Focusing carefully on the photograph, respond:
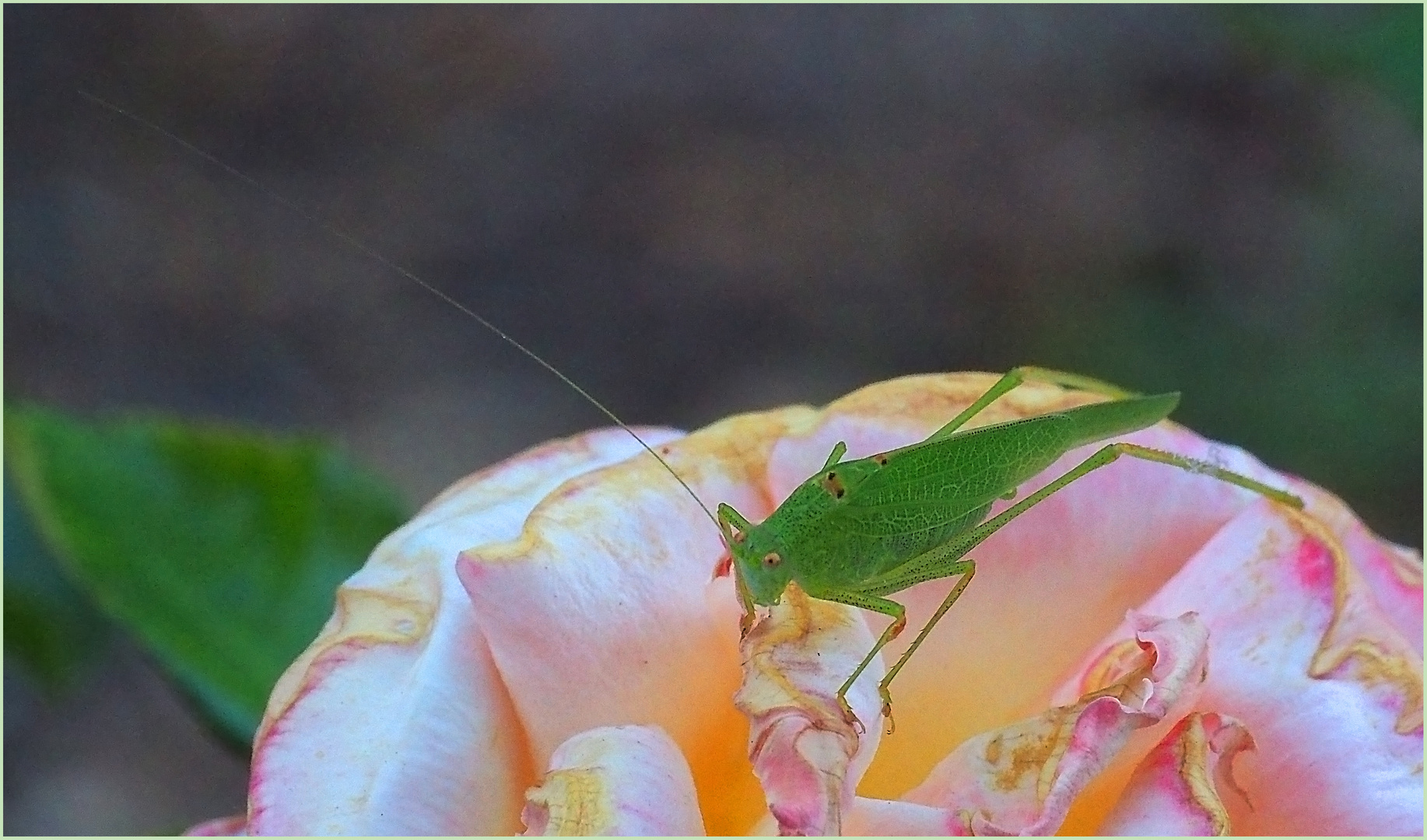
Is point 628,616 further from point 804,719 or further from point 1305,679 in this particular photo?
point 1305,679

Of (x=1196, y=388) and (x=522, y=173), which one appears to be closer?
(x=1196, y=388)

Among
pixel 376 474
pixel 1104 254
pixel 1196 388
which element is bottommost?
pixel 376 474

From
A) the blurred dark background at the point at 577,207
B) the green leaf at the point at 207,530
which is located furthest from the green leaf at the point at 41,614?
the blurred dark background at the point at 577,207

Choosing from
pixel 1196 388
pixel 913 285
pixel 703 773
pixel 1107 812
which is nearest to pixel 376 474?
pixel 703 773

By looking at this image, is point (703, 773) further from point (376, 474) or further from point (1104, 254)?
point (1104, 254)

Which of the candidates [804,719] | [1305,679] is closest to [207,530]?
[804,719]

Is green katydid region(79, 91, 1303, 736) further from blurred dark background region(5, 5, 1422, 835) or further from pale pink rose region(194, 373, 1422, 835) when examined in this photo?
blurred dark background region(5, 5, 1422, 835)

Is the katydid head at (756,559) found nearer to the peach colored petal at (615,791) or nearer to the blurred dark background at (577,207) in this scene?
the peach colored petal at (615,791)
